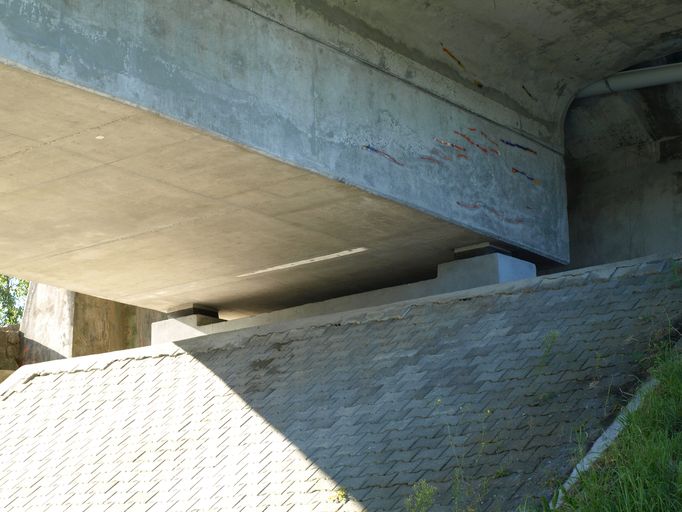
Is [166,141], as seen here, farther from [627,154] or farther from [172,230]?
[627,154]

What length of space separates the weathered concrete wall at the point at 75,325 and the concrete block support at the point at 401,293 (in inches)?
194

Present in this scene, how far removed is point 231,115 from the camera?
985cm

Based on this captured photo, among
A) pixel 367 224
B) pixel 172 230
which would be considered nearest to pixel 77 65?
pixel 172 230

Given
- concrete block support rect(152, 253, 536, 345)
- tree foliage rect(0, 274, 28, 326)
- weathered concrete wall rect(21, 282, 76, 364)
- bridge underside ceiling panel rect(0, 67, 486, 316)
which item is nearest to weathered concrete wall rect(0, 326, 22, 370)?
weathered concrete wall rect(21, 282, 76, 364)

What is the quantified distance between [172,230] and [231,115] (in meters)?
2.69

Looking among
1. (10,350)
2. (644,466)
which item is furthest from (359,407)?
(10,350)

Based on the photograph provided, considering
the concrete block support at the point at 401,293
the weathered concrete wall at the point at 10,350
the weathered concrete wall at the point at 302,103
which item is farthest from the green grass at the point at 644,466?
the weathered concrete wall at the point at 10,350

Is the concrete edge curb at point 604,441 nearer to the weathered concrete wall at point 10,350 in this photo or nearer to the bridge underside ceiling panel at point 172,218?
the bridge underside ceiling panel at point 172,218

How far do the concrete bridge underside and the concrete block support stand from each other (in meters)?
0.24

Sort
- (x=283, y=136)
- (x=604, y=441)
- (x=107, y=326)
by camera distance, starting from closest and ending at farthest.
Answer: (x=604, y=441) < (x=283, y=136) < (x=107, y=326)

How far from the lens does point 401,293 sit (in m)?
14.4

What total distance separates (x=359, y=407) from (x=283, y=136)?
8.67 ft

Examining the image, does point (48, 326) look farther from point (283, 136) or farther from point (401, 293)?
point (283, 136)

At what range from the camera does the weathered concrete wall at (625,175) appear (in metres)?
15.6
